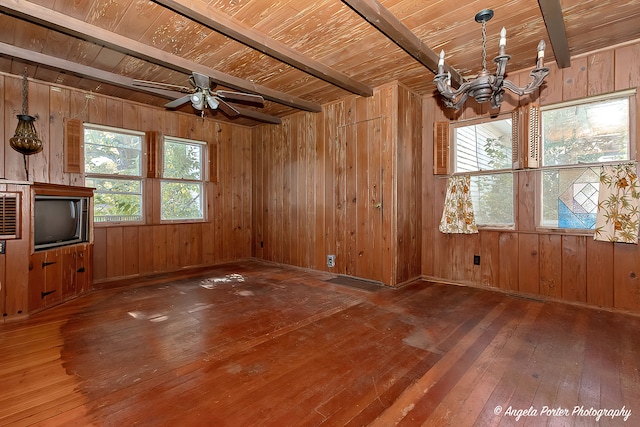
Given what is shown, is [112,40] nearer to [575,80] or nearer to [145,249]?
[145,249]

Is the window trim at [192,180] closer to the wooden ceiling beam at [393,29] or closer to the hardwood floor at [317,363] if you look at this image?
the hardwood floor at [317,363]

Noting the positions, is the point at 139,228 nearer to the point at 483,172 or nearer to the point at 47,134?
the point at 47,134

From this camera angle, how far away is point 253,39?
9.09 ft

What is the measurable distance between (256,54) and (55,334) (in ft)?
10.4

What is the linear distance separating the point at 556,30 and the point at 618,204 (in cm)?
179

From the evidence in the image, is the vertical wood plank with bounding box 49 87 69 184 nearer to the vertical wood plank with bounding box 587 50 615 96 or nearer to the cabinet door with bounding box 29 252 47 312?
the cabinet door with bounding box 29 252 47 312

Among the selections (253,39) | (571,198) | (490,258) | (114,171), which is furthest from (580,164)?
(114,171)

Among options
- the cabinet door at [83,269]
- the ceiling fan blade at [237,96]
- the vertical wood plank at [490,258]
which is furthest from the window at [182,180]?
the vertical wood plank at [490,258]

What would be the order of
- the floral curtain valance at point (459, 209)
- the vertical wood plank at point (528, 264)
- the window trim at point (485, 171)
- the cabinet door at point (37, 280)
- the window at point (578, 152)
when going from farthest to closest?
the floral curtain valance at point (459, 209) < the window trim at point (485, 171) < the vertical wood plank at point (528, 264) < the window at point (578, 152) < the cabinet door at point (37, 280)

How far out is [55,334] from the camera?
2502 mm

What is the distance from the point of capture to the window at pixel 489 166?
12.4 ft

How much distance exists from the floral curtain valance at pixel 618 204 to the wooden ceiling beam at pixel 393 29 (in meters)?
1.96

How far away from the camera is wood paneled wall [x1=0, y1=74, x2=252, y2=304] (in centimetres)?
373

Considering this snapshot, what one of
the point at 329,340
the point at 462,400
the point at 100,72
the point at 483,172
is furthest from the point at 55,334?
the point at 483,172
